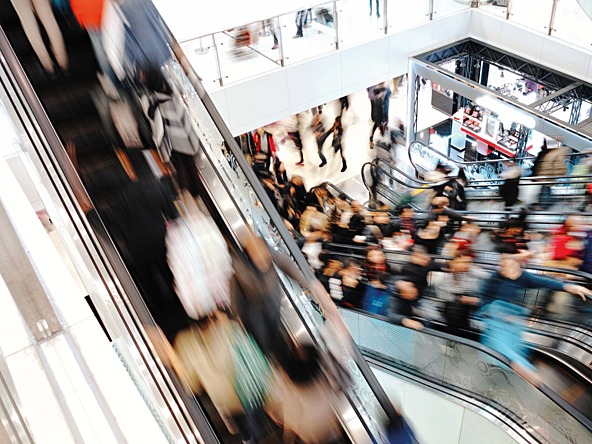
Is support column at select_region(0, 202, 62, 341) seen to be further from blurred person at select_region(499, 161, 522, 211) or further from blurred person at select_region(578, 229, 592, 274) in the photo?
blurred person at select_region(499, 161, 522, 211)

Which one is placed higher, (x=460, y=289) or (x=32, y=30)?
(x=32, y=30)

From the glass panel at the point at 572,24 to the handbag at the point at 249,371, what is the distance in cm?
882

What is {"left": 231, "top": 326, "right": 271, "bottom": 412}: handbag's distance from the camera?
2873mm

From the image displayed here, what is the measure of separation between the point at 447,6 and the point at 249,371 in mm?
9885

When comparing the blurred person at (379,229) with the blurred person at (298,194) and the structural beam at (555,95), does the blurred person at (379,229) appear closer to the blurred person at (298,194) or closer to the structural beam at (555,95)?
the blurred person at (298,194)

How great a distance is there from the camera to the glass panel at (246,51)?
8.82 m

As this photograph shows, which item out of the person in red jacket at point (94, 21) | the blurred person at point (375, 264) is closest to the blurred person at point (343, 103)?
the blurred person at point (375, 264)

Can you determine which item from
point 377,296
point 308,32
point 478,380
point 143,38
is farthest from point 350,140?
point 143,38

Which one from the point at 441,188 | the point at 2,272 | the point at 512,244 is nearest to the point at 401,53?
the point at 441,188

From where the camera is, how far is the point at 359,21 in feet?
32.9

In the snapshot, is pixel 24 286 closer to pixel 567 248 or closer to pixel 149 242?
pixel 149 242

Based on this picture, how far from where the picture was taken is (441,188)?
28.5 feet

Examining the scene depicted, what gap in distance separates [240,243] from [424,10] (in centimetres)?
883

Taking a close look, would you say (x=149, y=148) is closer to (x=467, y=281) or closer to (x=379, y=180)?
(x=467, y=281)
